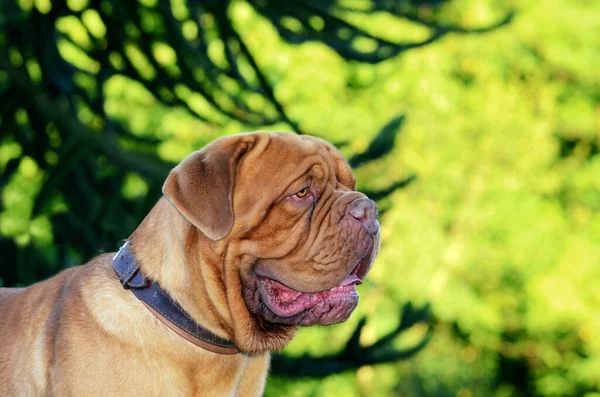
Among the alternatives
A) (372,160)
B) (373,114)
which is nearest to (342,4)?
(372,160)

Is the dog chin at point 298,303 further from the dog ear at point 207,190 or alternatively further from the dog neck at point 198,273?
the dog ear at point 207,190

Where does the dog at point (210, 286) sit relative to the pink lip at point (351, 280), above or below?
above

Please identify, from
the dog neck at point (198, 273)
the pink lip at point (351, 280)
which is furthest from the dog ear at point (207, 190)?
the pink lip at point (351, 280)

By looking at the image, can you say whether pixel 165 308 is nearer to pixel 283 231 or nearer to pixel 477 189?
pixel 283 231

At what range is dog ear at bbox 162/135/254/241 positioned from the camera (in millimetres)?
3100

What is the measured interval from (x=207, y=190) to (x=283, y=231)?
1.20ft

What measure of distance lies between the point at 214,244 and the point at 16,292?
103cm

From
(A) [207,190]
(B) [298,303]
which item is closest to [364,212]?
(B) [298,303]

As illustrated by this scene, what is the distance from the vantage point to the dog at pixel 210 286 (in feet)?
10.4

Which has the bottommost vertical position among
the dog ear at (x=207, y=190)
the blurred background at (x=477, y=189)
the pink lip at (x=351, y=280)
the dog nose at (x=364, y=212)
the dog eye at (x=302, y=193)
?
the blurred background at (x=477, y=189)

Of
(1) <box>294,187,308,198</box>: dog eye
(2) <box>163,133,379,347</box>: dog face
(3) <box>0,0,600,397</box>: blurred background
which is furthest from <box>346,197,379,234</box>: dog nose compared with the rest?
(3) <box>0,0,600,397</box>: blurred background

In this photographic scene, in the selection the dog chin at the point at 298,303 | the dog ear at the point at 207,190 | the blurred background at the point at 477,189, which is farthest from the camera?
the blurred background at the point at 477,189

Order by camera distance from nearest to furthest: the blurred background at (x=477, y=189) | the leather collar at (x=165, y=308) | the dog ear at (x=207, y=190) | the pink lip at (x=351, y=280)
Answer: the dog ear at (x=207, y=190) → the leather collar at (x=165, y=308) → the pink lip at (x=351, y=280) → the blurred background at (x=477, y=189)

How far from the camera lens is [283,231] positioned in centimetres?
337
